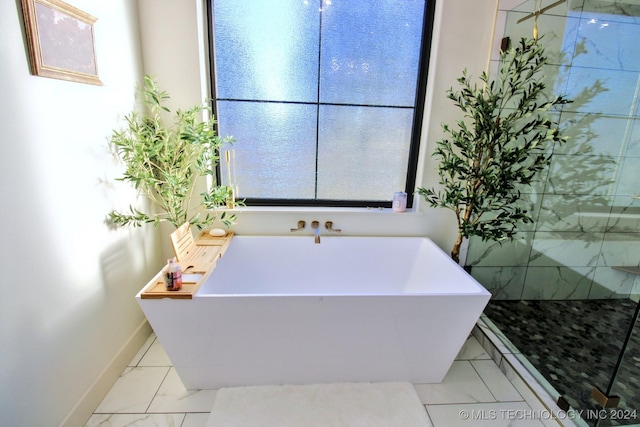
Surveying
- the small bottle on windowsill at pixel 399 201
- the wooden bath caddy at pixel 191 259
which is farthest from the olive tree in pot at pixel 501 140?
the wooden bath caddy at pixel 191 259

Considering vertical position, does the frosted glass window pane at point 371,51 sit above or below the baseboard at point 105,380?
above

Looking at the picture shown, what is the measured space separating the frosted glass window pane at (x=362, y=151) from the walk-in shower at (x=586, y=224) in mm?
853

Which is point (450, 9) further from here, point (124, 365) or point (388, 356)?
point (124, 365)

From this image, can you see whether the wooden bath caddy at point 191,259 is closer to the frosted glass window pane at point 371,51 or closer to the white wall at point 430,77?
the white wall at point 430,77

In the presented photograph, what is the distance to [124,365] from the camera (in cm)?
190

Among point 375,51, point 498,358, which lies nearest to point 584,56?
point 375,51

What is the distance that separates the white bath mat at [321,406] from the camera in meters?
1.58

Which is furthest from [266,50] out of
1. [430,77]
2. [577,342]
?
[577,342]

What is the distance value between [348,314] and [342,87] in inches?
65.6

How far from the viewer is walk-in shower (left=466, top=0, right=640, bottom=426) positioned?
5.59 ft

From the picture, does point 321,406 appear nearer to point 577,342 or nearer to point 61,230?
point 61,230

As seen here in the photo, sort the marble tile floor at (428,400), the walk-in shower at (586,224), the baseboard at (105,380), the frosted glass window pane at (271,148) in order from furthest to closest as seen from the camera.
Result: the frosted glass window pane at (271,148)
the walk-in shower at (586,224)
the marble tile floor at (428,400)
the baseboard at (105,380)

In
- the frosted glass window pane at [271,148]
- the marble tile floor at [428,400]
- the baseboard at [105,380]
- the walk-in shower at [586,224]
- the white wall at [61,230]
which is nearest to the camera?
the white wall at [61,230]

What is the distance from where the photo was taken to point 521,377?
1831 mm
